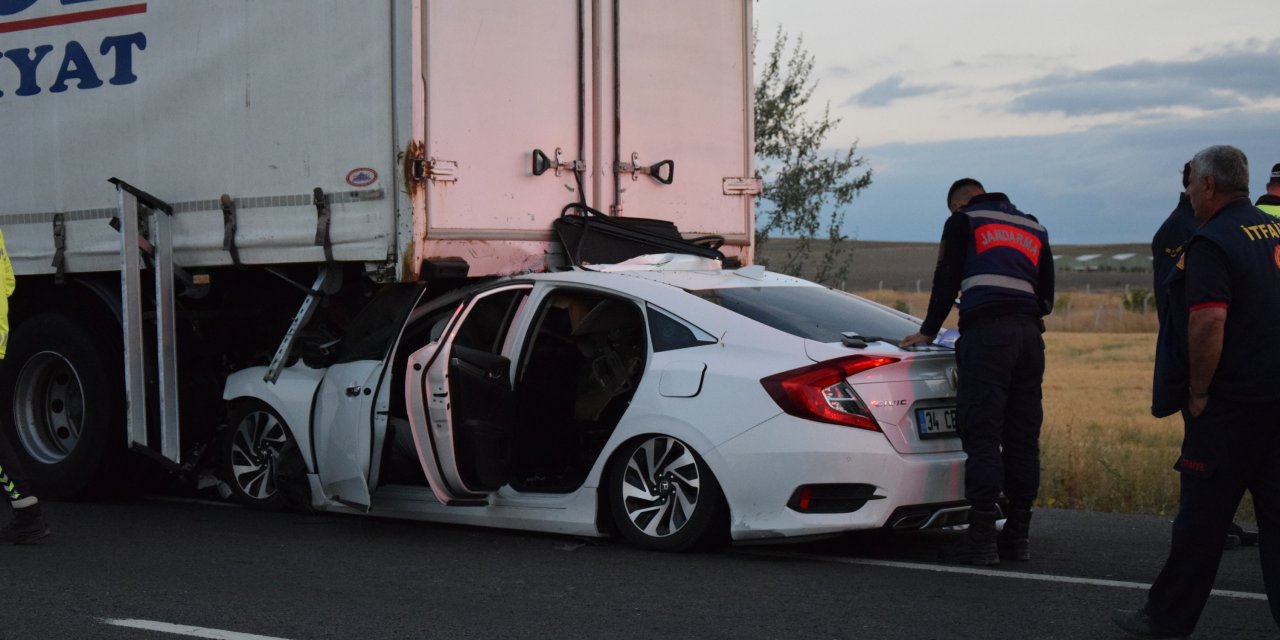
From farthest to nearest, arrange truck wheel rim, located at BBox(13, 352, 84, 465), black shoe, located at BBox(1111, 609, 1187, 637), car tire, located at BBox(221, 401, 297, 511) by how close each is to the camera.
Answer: truck wheel rim, located at BBox(13, 352, 84, 465) < car tire, located at BBox(221, 401, 297, 511) < black shoe, located at BBox(1111, 609, 1187, 637)

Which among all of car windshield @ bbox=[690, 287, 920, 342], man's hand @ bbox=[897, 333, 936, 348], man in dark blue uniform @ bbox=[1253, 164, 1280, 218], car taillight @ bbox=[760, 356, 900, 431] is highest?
man in dark blue uniform @ bbox=[1253, 164, 1280, 218]

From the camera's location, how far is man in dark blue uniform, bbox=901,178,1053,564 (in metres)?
7.03

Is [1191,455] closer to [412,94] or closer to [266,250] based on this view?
[412,94]

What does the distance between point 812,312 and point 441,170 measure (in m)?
2.13

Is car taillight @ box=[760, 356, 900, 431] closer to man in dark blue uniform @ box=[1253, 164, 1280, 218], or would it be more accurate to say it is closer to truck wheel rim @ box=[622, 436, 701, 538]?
truck wheel rim @ box=[622, 436, 701, 538]

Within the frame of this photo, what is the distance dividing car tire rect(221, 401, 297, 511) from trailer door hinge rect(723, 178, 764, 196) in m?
3.10

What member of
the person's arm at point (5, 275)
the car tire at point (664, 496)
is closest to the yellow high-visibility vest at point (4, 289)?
the person's arm at point (5, 275)

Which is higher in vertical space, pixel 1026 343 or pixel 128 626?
pixel 1026 343

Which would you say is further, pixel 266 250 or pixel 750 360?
pixel 266 250

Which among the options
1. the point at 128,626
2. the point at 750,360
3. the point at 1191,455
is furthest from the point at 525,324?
the point at 1191,455

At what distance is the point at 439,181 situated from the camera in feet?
27.6

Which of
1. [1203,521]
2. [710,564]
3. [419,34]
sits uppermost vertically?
[419,34]

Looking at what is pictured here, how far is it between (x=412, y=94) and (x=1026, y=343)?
3.38 m

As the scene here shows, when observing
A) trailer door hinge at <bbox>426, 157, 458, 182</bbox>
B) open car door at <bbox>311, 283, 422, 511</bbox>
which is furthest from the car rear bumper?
trailer door hinge at <bbox>426, 157, 458, 182</bbox>
